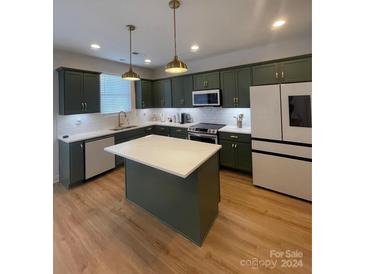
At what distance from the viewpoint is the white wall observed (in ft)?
10.6

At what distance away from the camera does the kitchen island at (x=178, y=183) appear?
73.1 inches

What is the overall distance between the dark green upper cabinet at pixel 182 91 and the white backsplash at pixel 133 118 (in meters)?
0.35

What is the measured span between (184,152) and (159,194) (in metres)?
0.67

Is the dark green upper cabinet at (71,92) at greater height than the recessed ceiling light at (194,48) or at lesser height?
lesser

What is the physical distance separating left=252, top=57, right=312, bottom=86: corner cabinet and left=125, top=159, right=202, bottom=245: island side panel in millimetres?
2616

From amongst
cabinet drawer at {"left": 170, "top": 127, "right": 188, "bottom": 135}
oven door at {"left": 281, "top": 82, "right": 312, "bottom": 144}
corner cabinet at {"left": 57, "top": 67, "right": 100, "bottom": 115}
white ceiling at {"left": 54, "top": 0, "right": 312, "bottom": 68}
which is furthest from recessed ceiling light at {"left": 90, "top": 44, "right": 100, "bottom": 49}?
oven door at {"left": 281, "top": 82, "right": 312, "bottom": 144}

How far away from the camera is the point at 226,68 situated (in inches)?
154

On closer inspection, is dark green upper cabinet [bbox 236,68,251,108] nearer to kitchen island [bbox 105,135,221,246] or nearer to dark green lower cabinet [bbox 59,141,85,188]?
kitchen island [bbox 105,135,221,246]

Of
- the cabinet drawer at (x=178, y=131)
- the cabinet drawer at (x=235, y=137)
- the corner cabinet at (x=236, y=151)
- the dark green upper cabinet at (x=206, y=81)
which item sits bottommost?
the corner cabinet at (x=236, y=151)

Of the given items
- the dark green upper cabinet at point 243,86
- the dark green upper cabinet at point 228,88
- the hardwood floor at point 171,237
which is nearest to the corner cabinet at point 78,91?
the hardwood floor at point 171,237

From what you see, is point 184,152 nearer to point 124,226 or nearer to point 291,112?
point 124,226

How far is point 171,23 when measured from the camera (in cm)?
257

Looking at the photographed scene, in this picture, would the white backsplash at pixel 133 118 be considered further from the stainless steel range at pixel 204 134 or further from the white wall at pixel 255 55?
the white wall at pixel 255 55
